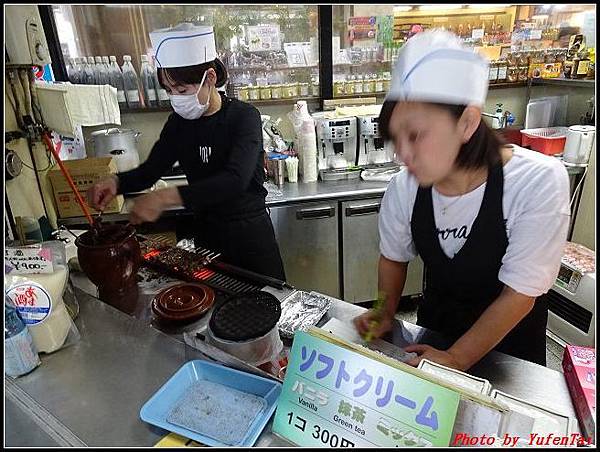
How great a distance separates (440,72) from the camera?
93 centimetres

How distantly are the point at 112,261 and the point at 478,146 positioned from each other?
1123 millimetres

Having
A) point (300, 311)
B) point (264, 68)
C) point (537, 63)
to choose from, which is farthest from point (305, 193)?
Result: point (537, 63)

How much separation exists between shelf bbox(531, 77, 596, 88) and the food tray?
1.13 feet

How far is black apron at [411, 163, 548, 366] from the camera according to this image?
1.16 m

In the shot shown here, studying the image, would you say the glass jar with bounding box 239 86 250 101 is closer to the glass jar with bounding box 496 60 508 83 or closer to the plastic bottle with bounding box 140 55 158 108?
the plastic bottle with bounding box 140 55 158 108

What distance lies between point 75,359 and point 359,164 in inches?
98.3

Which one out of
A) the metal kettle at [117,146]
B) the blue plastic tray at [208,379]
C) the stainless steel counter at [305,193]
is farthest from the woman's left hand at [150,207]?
the metal kettle at [117,146]

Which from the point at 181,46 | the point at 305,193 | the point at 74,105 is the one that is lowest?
the point at 305,193

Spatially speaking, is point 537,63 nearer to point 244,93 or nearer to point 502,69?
point 502,69

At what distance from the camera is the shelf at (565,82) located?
3.11 metres

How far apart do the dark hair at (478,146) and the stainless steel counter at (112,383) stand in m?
0.52

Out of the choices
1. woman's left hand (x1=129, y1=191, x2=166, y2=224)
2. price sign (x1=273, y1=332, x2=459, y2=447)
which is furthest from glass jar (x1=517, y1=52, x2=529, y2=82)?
price sign (x1=273, y1=332, x2=459, y2=447)

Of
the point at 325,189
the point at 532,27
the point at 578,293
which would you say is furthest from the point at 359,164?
the point at 532,27

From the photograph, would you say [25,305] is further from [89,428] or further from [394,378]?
[394,378]
